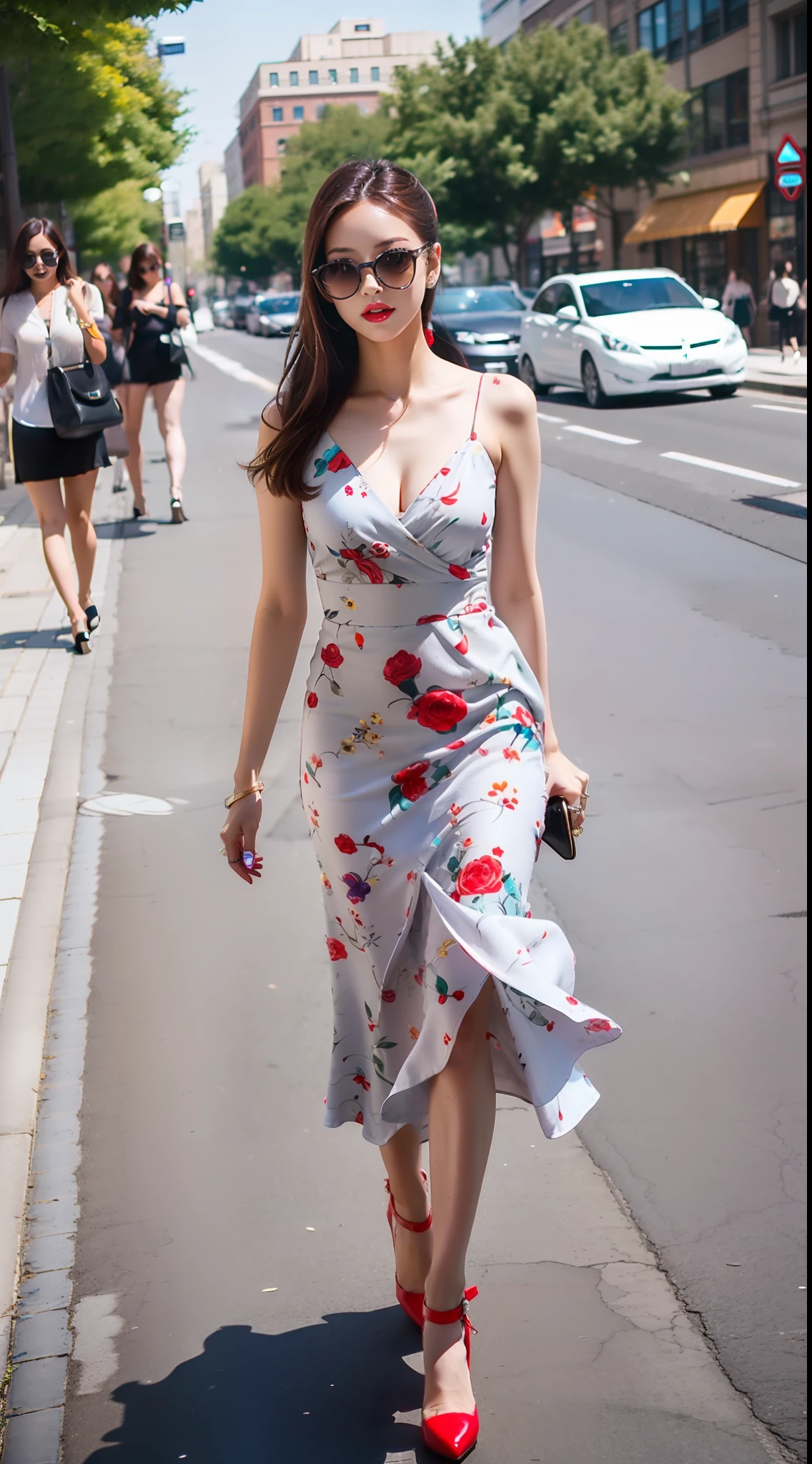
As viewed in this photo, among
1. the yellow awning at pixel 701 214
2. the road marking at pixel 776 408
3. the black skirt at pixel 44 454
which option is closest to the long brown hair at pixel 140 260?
the black skirt at pixel 44 454

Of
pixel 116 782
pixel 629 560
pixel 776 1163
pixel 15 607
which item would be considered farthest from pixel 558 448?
pixel 776 1163

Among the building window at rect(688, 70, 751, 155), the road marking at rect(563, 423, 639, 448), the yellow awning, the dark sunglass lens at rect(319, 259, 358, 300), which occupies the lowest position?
the road marking at rect(563, 423, 639, 448)

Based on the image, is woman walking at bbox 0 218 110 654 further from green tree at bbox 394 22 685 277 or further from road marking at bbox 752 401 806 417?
green tree at bbox 394 22 685 277

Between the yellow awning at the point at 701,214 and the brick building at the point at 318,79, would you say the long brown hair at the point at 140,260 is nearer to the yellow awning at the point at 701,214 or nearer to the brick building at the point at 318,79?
the yellow awning at the point at 701,214

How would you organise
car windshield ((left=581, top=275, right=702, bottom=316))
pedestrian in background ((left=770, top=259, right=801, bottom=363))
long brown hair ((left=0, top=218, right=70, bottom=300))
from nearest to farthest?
1. long brown hair ((left=0, top=218, right=70, bottom=300))
2. car windshield ((left=581, top=275, right=702, bottom=316))
3. pedestrian in background ((left=770, top=259, right=801, bottom=363))

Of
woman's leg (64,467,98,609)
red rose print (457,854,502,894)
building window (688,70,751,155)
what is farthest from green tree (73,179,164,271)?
red rose print (457,854,502,894)

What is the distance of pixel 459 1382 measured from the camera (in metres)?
2.57

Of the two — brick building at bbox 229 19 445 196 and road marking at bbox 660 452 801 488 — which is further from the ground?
brick building at bbox 229 19 445 196

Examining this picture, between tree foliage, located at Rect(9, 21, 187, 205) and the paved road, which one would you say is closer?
the paved road

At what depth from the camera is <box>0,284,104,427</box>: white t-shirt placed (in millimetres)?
8047

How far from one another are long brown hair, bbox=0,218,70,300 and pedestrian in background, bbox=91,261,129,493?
0.50 metres

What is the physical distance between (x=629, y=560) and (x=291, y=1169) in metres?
7.49

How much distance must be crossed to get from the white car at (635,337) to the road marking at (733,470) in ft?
16.9

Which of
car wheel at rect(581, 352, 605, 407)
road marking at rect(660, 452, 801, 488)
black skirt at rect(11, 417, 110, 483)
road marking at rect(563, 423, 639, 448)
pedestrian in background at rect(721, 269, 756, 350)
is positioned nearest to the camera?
black skirt at rect(11, 417, 110, 483)
